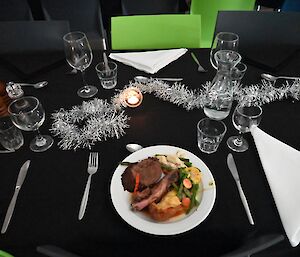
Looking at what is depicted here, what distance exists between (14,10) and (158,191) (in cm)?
186

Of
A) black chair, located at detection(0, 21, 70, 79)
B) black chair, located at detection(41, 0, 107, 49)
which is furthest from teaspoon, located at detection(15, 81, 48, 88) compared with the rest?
black chair, located at detection(41, 0, 107, 49)

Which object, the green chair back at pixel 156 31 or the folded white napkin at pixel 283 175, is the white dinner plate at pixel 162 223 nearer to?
the folded white napkin at pixel 283 175

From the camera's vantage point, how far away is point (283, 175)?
0.72m

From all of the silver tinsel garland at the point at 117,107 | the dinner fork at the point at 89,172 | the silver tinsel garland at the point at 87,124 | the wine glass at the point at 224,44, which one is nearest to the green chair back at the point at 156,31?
the wine glass at the point at 224,44

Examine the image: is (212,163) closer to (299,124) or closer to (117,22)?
(299,124)

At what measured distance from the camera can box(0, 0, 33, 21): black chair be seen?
1.90 meters

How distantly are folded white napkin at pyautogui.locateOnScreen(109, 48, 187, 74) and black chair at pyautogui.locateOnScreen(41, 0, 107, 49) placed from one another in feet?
2.80

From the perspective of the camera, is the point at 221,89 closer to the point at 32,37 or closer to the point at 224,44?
the point at 224,44

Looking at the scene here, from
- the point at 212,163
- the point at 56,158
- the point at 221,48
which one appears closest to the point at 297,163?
the point at 212,163

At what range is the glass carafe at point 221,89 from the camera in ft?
2.89

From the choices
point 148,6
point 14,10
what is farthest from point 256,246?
point 14,10

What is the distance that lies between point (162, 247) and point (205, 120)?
0.41 m

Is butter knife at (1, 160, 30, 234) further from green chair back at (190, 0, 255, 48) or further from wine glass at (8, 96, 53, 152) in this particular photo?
green chair back at (190, 0, 255, 48)

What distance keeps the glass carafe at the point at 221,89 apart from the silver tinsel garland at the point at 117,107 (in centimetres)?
3
